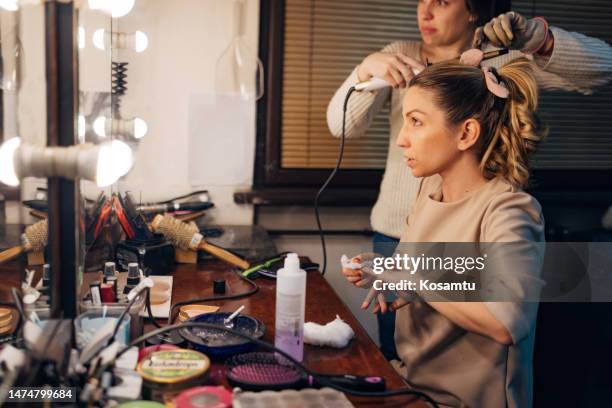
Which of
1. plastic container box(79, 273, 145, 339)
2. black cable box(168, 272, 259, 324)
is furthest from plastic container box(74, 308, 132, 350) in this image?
black cable box(168, 272, 259, 324)

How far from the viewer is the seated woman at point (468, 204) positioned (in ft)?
4.29

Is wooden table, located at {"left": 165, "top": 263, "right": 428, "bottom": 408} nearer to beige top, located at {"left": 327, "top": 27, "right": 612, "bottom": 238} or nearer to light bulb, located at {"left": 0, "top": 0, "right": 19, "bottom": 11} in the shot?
beige top, located at {"left": 327, "top": 27, "right": 612, "bottom": 238}

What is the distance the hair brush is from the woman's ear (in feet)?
2.07

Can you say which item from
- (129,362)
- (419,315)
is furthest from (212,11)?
(129,362)

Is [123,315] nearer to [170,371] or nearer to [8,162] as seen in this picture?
[170,371]

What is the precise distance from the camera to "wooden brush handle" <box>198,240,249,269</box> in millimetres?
1781

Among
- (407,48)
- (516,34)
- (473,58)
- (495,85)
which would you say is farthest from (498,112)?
(407,48)

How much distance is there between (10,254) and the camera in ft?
3.31

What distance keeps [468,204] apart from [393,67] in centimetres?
53

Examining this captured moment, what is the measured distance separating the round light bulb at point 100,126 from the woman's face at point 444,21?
104cm

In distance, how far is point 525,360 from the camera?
1.38 meters

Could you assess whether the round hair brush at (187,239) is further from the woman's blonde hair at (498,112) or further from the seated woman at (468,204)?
the woman's blonde hair at (498,112)

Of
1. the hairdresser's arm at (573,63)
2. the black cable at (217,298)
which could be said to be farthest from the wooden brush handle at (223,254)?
the hairdresser's arm at (573,63)

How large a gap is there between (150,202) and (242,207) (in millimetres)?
359
